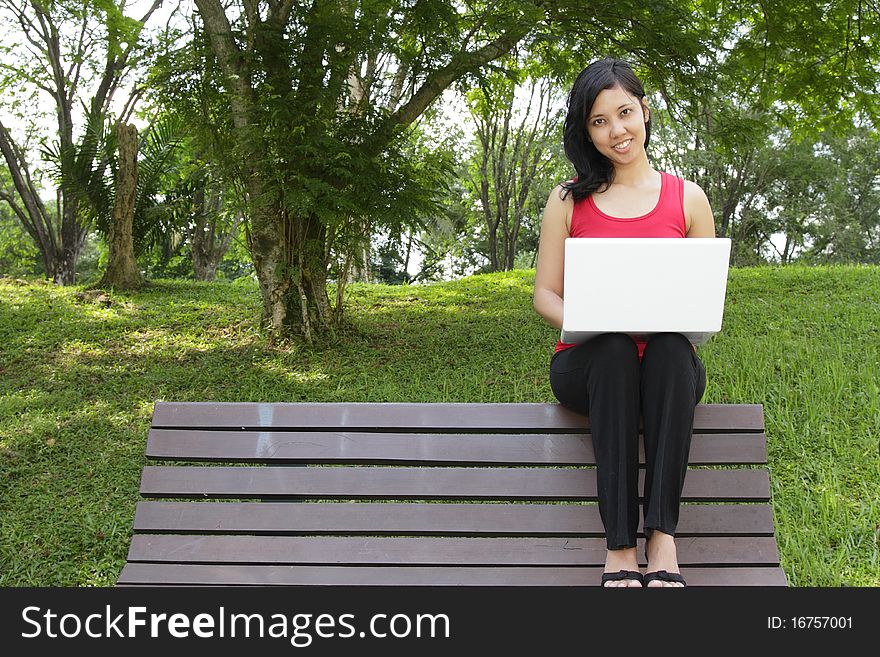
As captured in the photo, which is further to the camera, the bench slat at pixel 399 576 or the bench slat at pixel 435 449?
the bench slat at pixel 435 449

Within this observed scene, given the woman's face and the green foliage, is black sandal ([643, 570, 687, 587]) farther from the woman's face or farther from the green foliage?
the green foliage

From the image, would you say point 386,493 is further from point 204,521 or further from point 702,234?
point 702,234

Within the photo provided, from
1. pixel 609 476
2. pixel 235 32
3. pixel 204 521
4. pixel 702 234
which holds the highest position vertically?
pixel 235 32

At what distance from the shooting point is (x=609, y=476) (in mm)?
2174

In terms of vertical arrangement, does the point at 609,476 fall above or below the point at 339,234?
below

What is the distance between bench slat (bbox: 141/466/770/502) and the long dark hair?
2.95ft

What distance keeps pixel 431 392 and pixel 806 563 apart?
9.35 ft

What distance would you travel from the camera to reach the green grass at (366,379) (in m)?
3.99

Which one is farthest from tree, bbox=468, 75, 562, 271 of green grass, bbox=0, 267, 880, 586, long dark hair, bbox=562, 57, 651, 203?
long dark hair, bbox=562, 57, 651, 203

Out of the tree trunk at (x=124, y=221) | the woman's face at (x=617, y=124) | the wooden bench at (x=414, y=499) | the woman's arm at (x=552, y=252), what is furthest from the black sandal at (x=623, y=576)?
the tree trunk at (x=124, y=221)

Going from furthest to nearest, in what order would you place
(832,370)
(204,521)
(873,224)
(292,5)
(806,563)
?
(873,224) → (292,5) → (832,370) → (806,563) → (204,521)

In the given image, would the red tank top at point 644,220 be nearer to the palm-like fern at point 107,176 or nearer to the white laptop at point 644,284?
the white laptop at point 644,284

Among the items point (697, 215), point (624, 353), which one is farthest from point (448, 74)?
point (624, 353)
